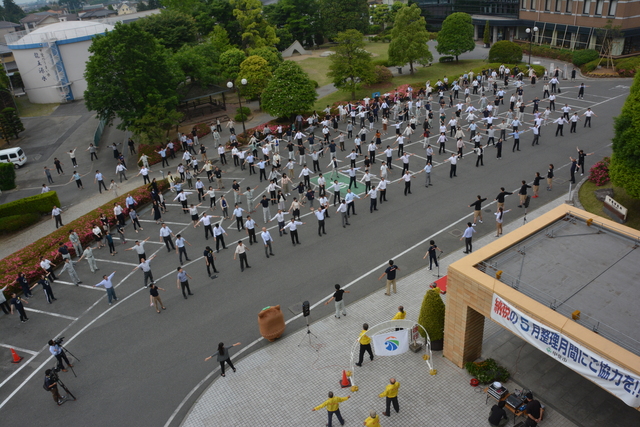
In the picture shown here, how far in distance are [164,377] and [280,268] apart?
6.38 meters

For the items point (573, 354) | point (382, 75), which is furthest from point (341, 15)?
point (573, 354)

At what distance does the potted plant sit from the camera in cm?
1382

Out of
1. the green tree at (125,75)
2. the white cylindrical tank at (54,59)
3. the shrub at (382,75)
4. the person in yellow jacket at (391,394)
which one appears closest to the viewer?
the person in yellow jacket at (391,394)

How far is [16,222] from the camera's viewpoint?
2575 cm

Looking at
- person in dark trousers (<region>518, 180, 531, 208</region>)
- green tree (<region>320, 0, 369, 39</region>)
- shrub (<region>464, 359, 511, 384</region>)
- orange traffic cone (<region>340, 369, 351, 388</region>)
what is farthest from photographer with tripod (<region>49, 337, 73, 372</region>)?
green tree (<region>320, 0, 369, 39</region>)

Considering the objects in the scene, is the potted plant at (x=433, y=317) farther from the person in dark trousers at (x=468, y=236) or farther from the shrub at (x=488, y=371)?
the person in dark trousers at (x=468, y=236)

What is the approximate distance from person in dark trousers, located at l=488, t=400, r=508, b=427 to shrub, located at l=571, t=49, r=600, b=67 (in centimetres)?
4190

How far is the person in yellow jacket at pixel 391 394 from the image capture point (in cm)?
1183

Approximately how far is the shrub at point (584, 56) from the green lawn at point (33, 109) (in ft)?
170

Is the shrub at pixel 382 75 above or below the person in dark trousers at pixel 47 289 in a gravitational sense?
above

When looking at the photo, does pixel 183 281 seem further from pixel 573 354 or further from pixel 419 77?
pixel 419 77

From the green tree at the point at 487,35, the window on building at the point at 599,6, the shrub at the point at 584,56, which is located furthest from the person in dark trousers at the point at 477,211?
the green tree at the point at 487,35

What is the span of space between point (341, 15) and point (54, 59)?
122 ft

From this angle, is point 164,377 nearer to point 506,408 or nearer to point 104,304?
point 104,304
